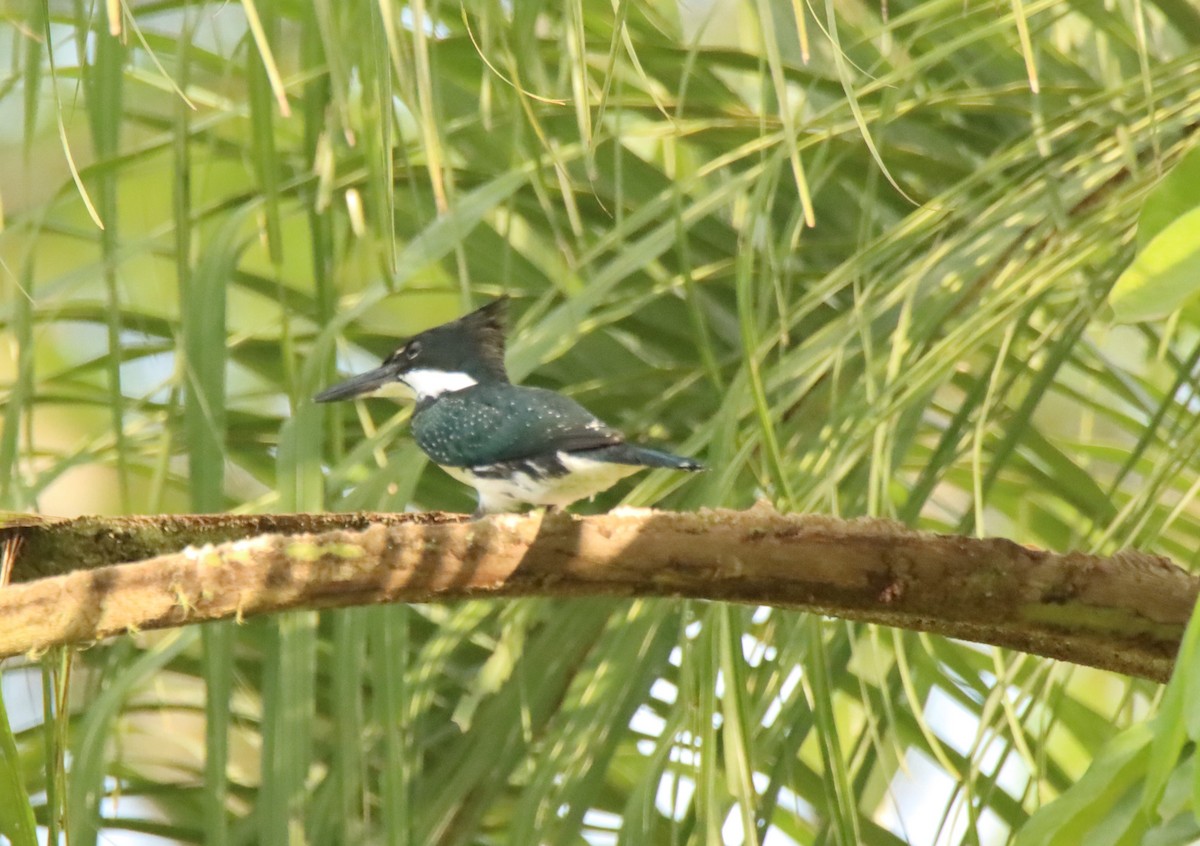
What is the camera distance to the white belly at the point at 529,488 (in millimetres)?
2150

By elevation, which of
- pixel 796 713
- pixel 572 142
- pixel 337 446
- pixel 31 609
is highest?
pixel 572 142

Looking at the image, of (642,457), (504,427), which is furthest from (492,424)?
(642,457)

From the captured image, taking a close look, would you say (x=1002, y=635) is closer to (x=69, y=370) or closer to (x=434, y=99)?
(x=434, y=99)

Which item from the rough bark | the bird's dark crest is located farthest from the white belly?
the rough bark

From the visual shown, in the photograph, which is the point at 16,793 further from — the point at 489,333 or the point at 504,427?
the point at 489,333

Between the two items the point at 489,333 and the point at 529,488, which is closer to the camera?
the point at 529,488

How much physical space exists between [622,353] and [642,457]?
490 millimetres

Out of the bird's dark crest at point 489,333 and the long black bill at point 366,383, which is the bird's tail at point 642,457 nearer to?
Result: the long black bill at point 366,383

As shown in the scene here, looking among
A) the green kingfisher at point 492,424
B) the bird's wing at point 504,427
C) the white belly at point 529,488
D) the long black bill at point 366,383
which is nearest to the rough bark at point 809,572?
the green kingfisher at point 492,424

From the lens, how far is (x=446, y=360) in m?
2.55

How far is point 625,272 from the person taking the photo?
1.63 meters

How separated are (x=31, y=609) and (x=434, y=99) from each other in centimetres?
44

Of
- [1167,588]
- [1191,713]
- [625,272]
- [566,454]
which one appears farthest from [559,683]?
[1191,713]

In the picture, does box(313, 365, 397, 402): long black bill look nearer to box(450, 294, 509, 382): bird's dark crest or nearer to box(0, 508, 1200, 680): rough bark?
box(450, 294, 509, 382): bird's dark crest
